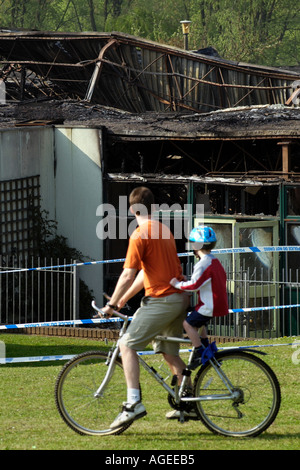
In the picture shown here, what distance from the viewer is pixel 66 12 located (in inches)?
2808

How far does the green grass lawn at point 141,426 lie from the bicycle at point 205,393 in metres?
0.13

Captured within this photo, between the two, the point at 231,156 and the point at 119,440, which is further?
the point at 231,156

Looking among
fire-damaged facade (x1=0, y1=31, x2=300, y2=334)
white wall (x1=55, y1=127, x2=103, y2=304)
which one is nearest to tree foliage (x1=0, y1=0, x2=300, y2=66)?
fire-damaged facade (x1=0, y1=31, x2=300, y2=334)

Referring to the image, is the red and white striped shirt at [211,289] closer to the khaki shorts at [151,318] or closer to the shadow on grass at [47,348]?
the khaki shorts at [151,318]

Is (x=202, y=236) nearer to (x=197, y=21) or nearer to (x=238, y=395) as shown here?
(x=238, y=395)

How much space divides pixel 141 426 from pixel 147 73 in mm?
16307

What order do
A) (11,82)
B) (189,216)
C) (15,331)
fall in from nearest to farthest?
(15,331)
(189,216)
(11,82)

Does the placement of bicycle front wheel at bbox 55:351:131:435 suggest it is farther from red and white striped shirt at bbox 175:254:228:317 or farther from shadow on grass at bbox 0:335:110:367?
shadow on grass at bbox 0:335:110:367

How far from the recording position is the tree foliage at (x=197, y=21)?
199 ft

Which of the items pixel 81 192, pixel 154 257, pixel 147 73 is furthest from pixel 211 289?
pixel 147 73

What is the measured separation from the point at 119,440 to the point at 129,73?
660 inches

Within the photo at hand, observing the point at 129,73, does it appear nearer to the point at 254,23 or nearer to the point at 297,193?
the point at 297,193

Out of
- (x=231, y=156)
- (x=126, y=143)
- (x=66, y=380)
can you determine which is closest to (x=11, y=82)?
(x=126, y=143)

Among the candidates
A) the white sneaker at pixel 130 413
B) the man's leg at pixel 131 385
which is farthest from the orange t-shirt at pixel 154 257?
the white sneaker at pixel 130 413
